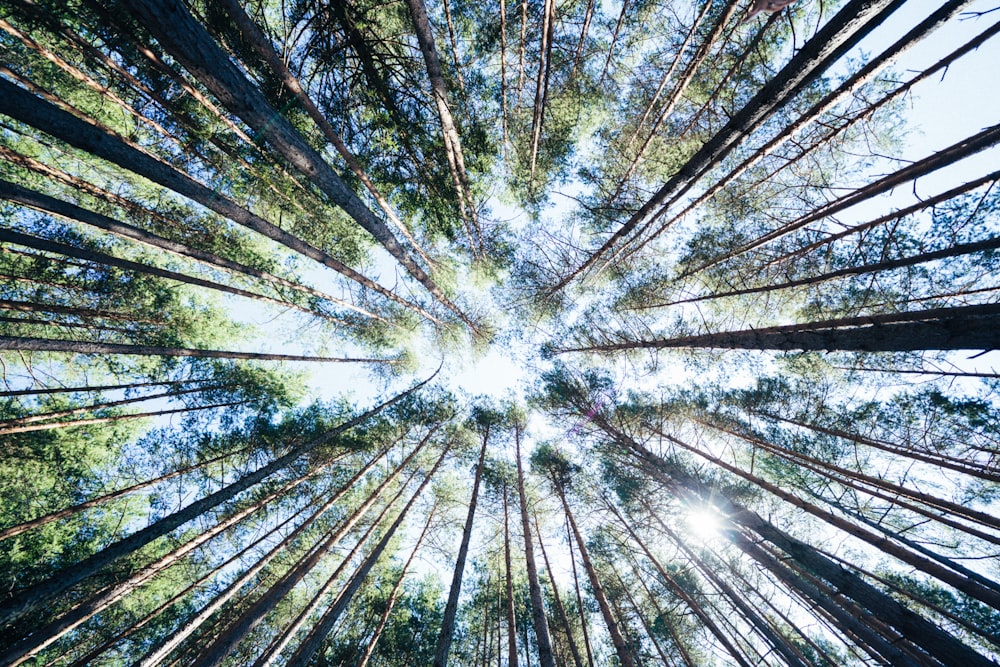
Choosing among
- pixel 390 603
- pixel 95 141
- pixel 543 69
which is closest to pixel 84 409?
pixel 95 141

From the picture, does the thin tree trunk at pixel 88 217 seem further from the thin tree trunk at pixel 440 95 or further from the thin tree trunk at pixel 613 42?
the thin tree trunk at pixel 613 42

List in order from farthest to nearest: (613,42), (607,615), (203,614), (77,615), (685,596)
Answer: (613,42) < (685,596) < (607,615) < (203,614) < (77,615)

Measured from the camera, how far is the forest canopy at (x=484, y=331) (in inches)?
193

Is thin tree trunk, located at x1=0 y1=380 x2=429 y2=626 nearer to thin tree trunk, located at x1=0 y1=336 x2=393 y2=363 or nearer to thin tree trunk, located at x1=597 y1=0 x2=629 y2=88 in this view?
thin tree trunk, located at x1=0 y1=336 x2=393 y2=363

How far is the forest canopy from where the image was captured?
490 centimetres

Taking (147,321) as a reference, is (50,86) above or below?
above

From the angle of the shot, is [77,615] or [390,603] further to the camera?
[390,603]

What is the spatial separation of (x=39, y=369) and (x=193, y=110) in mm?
10009

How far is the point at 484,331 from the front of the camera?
13836 mm

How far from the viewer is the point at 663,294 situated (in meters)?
9.81

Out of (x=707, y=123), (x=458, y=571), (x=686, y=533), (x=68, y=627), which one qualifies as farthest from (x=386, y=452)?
(x=707, y=123)

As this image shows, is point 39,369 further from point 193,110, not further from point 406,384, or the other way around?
point 406,384

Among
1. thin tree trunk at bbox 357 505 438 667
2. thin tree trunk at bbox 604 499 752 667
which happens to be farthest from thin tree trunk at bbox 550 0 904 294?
thin tree trunk at bbox 357 505 438 667

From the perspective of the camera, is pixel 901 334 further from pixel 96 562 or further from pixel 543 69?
pixel 96 562
